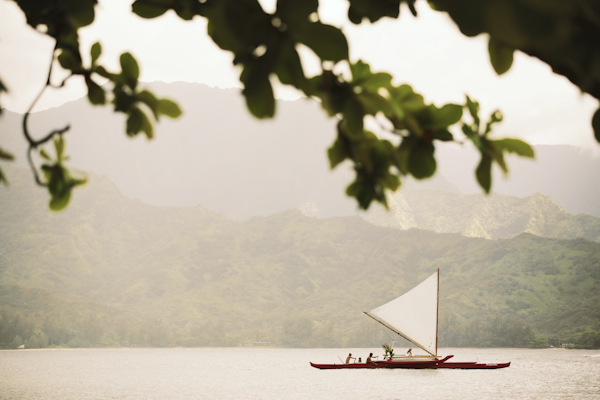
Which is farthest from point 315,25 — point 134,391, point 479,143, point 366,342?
point 366,342

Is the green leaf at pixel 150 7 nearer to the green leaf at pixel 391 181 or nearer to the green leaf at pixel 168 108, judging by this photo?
the green leaf at pixel 168 108

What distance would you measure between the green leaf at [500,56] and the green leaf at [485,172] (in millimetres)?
307

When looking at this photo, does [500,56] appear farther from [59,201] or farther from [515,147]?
[59,201]

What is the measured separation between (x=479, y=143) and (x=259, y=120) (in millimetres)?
641

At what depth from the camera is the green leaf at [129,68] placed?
5.87 ft

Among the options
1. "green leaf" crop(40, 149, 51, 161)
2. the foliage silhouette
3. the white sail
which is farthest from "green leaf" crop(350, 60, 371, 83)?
the white sail

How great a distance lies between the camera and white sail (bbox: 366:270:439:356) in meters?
64.1

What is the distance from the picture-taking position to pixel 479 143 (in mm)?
1366

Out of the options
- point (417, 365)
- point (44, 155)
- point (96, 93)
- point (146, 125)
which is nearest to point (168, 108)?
point (146, 125)

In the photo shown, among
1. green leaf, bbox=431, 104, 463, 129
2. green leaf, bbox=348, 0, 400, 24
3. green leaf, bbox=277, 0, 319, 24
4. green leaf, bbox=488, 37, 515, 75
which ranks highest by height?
green leaf, bbox=348, 0, 400, 24

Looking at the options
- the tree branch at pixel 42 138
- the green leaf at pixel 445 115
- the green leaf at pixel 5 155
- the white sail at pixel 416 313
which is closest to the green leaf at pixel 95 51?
the tree branch at pixel 42 138

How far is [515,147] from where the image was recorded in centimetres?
137

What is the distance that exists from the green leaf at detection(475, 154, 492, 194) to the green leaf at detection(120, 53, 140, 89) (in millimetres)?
1249

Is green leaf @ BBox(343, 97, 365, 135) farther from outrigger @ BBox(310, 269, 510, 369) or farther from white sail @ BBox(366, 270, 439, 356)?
outrigger @ BBox(310, 269, 510, 369)
